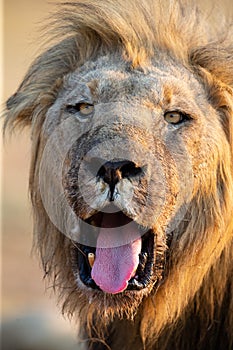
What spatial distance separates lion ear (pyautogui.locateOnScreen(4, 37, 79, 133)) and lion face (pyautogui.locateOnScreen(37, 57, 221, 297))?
0.31ft

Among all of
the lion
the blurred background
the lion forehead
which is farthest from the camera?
the blurred background

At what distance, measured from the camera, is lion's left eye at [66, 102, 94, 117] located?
3.82 meters

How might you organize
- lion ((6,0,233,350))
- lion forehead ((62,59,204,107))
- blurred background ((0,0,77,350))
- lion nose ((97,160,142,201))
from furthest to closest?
blurred background ((0,0,77,350))
lion forehead ((62,59,204,107))
lion ((6,0,233,350))
lion nose ((97,160,142,201))

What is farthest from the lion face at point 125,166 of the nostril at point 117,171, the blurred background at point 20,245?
the blurred background at point 20,245

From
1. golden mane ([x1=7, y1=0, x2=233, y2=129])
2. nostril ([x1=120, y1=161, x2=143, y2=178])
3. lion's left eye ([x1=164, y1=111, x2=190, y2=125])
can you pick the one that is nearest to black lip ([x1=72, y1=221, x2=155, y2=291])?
nostril ([x1=120, y1=161, x2=143, y2=178])

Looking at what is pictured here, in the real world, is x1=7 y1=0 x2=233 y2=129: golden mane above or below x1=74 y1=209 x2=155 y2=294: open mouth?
above

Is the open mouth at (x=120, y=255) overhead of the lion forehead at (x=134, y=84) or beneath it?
beneath

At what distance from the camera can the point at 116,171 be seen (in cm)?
347

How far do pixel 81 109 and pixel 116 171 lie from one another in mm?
441

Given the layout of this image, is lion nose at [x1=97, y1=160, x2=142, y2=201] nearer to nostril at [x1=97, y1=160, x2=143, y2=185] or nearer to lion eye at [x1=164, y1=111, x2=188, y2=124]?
nostril at [x1=97, y1=160, x2=143, y2=185]

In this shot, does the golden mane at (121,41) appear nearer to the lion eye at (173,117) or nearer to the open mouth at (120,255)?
the lion eye at (173,117)

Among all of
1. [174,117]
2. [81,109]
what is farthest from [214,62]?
[81,109]

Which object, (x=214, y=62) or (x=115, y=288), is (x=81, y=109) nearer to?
(x=214, y=62)

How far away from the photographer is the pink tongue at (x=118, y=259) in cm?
367
